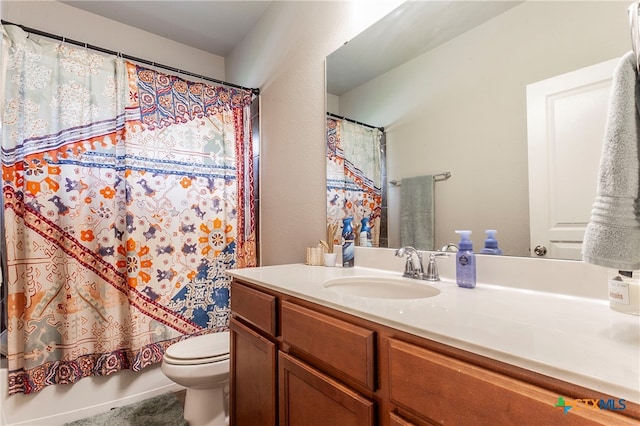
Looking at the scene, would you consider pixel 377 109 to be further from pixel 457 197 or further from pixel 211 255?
pixel 211 255

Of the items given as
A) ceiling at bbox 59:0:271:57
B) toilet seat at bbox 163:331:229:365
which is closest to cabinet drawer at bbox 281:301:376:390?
toilet seat at bbox 163:331:229:365

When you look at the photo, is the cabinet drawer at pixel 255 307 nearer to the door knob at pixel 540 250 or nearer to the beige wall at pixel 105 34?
the door knob at pixel 540 250

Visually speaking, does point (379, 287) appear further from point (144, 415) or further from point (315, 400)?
point (144, 415)

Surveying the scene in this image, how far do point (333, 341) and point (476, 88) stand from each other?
1.00 m

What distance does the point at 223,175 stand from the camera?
2168 mm

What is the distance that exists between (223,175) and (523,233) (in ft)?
6.08

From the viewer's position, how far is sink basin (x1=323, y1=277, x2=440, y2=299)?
1056 mm

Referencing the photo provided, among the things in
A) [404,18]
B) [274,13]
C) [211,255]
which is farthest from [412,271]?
[274,13]

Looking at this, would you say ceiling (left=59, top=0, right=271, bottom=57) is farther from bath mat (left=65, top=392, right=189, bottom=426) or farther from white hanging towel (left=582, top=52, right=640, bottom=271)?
bath mat (left=65, top=392, right=189, bottom=426)

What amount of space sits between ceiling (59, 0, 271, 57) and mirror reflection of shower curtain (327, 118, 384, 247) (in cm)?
130

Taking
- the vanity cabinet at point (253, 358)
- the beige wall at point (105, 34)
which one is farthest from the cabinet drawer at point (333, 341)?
the beige wall at point (105, 34)

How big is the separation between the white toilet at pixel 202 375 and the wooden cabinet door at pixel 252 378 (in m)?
0.19

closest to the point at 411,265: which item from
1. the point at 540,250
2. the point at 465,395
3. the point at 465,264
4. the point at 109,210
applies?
the point at 465,264

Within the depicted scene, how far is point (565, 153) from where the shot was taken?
0.87 m
